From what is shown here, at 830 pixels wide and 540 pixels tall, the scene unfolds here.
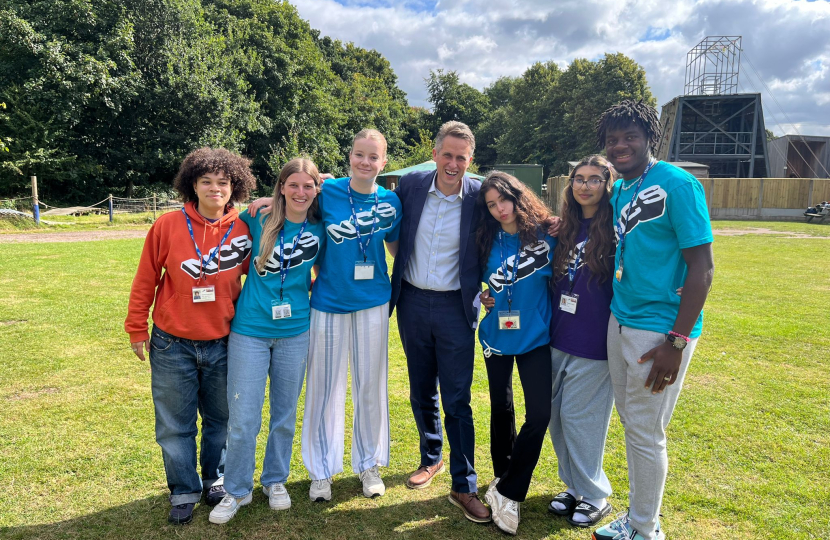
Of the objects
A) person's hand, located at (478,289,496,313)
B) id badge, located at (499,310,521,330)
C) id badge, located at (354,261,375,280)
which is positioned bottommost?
id badge, located at (499,310,521,330)

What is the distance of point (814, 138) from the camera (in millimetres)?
32344

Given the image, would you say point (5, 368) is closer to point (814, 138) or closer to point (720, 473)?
point (720, 473)

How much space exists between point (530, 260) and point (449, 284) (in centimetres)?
51

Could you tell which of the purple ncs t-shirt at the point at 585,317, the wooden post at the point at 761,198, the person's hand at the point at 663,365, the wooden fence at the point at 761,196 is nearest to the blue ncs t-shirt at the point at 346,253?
the purple ncs t-shirt at the point at 585,317

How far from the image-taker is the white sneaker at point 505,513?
2.81 meters

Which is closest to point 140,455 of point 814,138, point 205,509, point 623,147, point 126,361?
point 205,509

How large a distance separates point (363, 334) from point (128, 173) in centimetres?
2957

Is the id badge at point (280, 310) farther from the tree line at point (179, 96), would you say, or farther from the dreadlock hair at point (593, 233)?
the tree line at point (179, 96)

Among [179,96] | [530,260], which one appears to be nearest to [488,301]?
[530,260]

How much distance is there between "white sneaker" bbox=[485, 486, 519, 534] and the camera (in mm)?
2811

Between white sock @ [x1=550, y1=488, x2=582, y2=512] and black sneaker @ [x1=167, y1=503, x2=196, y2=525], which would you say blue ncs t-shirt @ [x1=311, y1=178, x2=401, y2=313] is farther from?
white sock @ [x1=550, y1=488, x2=582, y2=512]

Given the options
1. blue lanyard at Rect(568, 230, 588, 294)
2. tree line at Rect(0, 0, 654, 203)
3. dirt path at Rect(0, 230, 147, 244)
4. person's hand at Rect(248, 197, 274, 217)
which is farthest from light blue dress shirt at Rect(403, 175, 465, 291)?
tree line at Rect(0, 0, 654, 203)

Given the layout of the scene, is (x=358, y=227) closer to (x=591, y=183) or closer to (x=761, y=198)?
(x=591, y=183)

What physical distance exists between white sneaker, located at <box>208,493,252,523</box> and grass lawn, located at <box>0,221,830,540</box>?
48 millimetres
